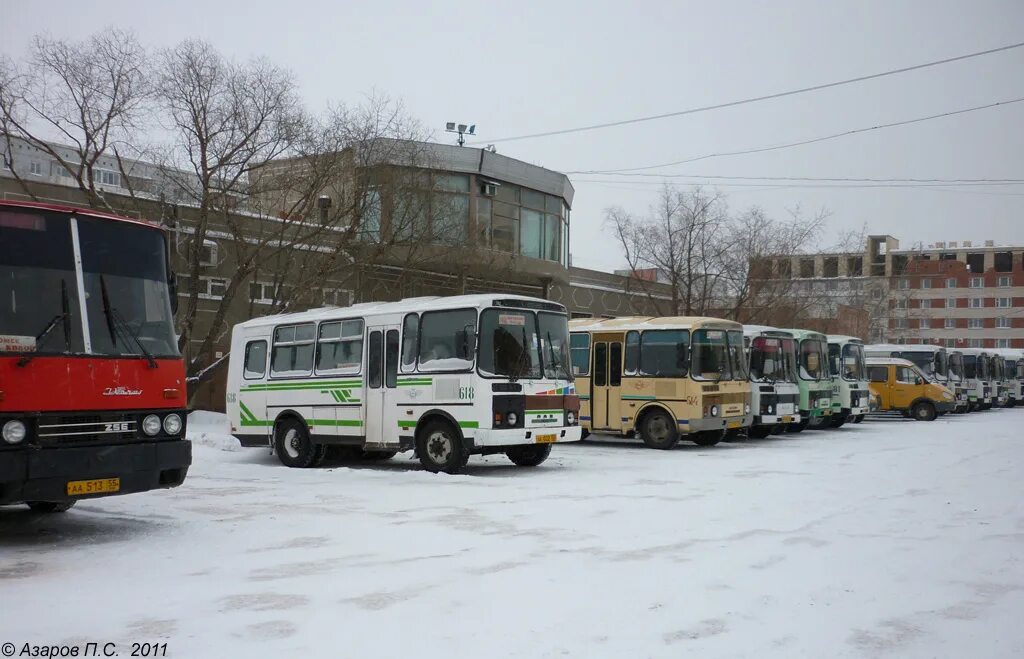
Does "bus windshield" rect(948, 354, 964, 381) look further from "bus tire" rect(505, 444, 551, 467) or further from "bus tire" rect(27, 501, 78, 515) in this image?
"bus tire" rect(27, 501, 78, 515)

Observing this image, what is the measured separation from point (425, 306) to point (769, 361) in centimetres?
1144

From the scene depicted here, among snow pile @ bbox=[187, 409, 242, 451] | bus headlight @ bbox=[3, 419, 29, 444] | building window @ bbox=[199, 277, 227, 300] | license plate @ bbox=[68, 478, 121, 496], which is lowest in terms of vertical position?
snow pile @ bbox=[187, 409, 242, 451]

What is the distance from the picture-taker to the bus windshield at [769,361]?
24141 mm

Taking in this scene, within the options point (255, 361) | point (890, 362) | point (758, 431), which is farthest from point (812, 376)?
point (255, 361)

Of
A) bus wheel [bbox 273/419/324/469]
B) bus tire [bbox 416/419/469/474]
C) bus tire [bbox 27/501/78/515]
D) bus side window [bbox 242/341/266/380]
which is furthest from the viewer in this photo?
bus side window [bbox 242/341/266/380]

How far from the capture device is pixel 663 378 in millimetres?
21391

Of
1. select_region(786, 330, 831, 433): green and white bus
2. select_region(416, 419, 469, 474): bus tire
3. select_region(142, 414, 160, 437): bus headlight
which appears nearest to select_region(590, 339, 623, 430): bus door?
select_region(786, 330, 831, 433): green and white bus

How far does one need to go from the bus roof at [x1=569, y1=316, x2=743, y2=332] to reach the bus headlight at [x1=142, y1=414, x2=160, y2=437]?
1383 cm

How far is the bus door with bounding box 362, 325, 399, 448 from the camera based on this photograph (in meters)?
16.5

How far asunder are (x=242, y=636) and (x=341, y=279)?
25101 mm

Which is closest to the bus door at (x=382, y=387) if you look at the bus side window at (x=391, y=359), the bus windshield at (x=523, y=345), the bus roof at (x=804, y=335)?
the bus side window at (x=391, y=359)

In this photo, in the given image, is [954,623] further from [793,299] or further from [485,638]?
[793,299]

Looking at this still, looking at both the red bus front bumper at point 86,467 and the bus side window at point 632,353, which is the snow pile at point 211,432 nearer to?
the bus side window at point 632,353

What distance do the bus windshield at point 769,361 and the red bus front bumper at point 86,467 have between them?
55.5 ft
